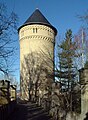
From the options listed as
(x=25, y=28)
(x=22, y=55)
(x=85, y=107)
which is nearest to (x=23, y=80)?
(x=22, y=55)

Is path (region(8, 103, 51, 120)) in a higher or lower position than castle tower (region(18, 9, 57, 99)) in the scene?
lower

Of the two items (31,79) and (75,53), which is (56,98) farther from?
(31,79)

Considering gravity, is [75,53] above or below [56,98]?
above

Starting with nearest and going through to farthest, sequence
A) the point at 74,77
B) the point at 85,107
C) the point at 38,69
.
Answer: the point at 85,107
the point at 74,77
the point at 38,69

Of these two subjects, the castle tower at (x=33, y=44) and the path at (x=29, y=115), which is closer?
the path at (x=29, y=115)

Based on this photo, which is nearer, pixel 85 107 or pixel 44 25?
pixel 85 107

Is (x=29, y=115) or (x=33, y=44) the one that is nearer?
(x=29, y=115)

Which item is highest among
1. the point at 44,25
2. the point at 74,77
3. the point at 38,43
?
the point at 44,25

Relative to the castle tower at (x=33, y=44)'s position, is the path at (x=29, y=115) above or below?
below

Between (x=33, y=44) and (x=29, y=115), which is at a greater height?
(x=33, y=44)

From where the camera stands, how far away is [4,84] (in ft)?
66.7

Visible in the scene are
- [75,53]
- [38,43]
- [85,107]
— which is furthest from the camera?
[38,43]

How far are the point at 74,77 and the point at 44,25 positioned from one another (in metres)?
35.9

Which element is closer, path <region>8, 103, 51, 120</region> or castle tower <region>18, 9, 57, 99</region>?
path <region>8, 103, 51, 120</region>
